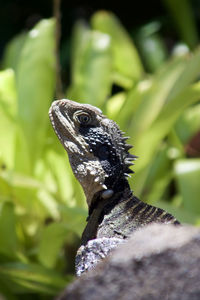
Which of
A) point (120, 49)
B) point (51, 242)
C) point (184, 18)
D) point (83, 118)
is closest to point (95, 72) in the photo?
point (51, 242)

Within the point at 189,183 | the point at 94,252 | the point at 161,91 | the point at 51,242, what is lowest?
the point at 189,183

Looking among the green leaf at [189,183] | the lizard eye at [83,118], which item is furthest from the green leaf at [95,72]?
the lizard eye at [83,118]

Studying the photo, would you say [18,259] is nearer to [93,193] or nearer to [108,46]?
[108,46]

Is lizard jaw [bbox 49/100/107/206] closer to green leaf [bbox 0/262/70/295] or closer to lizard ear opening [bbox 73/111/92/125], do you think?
lizard ear opening [bbox 73/111/92/125]

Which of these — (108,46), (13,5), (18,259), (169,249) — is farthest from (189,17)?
(169,249)

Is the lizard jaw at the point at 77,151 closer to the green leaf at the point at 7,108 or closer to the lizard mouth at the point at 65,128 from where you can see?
the lizard mouth at the point at 65,128

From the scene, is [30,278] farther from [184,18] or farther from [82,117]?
[184,18]
